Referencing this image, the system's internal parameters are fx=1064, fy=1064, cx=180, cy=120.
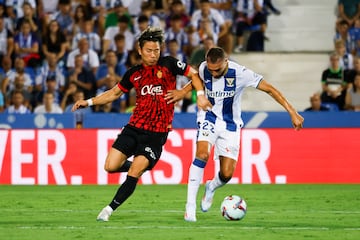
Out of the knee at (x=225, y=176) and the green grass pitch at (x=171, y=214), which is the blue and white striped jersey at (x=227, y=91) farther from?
the green grass pitch at (x=171, y=214)

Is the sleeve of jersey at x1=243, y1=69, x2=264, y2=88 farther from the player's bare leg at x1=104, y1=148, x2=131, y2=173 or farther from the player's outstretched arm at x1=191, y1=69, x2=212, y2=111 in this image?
the player's bare leg at x1=104, y1=148, x2=131, y2=173

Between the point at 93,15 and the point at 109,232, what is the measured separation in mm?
13118

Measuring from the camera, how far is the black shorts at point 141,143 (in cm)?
1202

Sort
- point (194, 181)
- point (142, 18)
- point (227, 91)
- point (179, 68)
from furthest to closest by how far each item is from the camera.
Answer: point (142, 18)
point (227, 91)
point (179, 68)
point (194, 181)

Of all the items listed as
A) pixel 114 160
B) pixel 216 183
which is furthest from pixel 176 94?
pixel 216 183

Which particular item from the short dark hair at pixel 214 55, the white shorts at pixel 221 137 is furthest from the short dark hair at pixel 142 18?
the short dark hair at pixel 214 55

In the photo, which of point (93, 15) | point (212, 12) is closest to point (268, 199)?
point (212, 12)

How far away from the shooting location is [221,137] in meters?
12.4

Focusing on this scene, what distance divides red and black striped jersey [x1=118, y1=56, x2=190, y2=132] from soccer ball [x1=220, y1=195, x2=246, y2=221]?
3.69 feet

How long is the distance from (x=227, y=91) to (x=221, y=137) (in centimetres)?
57

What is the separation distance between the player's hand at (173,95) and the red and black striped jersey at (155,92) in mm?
70

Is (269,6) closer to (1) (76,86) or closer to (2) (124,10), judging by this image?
(2) (124,10)

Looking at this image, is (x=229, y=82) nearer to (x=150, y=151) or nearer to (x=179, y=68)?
(x=179, y=68)

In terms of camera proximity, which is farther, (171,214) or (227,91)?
(171,214)
